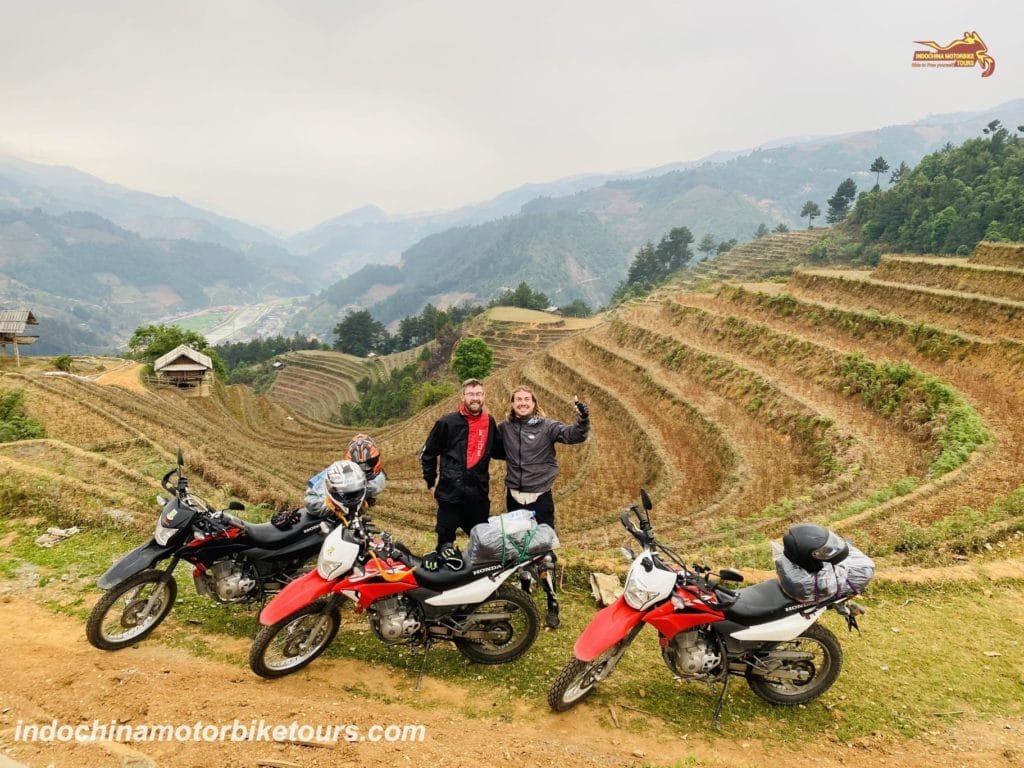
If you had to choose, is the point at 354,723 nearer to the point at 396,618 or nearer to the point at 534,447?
the point at 396,618

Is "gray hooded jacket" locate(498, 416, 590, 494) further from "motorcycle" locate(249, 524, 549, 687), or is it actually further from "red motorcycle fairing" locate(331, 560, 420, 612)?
"red motorcycle fairing" locate(331, 560, 420, 612)

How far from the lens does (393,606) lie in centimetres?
464

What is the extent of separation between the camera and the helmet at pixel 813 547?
12.8 feet

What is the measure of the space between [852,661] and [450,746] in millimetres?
3788

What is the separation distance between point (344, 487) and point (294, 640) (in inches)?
54.6

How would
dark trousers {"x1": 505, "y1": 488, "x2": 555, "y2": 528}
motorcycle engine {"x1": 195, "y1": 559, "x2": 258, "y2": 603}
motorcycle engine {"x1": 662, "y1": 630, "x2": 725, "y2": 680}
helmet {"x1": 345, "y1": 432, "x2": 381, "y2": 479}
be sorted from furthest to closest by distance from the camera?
1. dark trousers {"x1": 505, "y1": 488, "x2": 555, "y2": 528}
2. helmet {"x1": 345, "y1": 432, "x2": 381, "y2": 479}
3. motorcycle engine {"x1": 195, "y1": 559, "x2": 258, "y2": 603}
4. motorcycle engine {"x1": 662, "y1": 630, "x2": 725, "y2": 680}

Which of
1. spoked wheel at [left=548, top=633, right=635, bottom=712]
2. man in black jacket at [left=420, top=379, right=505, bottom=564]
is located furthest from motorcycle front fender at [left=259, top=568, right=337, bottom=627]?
spoked wheel at [left=548, top=633, right=635, bottom=712]

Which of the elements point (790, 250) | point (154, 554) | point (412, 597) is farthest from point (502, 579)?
point (790, 250)

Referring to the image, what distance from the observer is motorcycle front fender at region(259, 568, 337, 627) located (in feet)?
14.1

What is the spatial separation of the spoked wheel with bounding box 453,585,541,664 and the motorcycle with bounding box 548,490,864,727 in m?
0.74

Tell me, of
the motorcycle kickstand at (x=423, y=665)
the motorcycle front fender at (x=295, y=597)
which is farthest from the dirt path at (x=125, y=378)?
the motorcycle kickstand at (x=423, y=665)

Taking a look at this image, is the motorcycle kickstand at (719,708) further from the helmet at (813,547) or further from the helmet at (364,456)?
the helmet at (364,456)

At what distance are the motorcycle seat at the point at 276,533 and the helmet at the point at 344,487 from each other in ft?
2.05

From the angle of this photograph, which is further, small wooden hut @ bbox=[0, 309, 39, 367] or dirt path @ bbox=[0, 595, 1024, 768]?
small wooden hut @ bbox=[0, 309, 39, 367]
